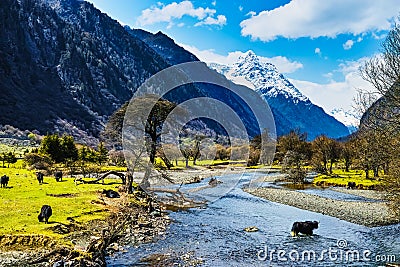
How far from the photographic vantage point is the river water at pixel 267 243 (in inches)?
766

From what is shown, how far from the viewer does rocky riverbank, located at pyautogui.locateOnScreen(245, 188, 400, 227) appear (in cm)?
3106

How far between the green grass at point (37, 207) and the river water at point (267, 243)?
244 inches

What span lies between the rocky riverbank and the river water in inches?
65.9

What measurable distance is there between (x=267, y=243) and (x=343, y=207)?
1810 cm

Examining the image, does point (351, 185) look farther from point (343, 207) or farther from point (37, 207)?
point (37, 207)

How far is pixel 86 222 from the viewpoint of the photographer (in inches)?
977

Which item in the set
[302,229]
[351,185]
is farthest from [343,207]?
[351,185]

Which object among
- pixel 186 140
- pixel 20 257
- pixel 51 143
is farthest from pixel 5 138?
pixel 20 257

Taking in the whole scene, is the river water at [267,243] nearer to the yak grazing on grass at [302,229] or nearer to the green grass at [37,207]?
the yak grazing on grass at [302,229]

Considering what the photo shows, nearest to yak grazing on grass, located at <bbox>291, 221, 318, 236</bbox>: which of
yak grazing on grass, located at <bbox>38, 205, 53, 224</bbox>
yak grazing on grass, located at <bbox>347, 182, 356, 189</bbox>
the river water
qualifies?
the river water

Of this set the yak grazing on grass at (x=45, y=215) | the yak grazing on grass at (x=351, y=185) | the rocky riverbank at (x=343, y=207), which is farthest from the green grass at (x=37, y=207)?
the yak grazing on grass at (x=351, y=185)

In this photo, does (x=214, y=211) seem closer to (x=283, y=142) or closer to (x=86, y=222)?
(x=86, y=222)

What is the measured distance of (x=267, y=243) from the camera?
23.2 metres

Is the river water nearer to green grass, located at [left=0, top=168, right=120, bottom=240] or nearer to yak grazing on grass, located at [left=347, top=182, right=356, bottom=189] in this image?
green grass, located at [left=0, top=168, right=120, bottom=240]
